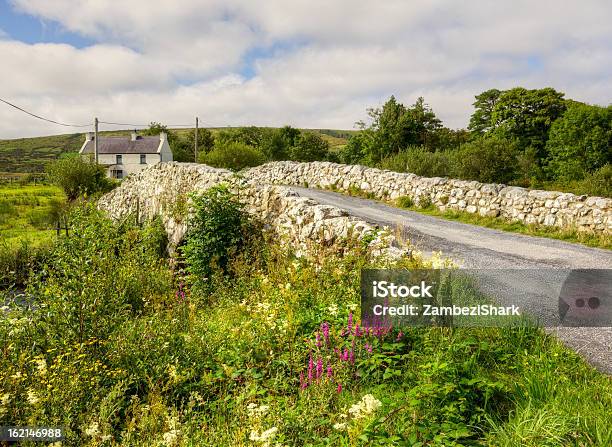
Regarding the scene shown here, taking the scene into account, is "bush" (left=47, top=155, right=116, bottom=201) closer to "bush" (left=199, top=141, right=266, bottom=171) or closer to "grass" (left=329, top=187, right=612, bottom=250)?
"bush" (left=199, top=141, right=266, bottom=171)

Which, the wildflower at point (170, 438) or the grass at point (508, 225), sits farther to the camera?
the grass at point (508, 225)

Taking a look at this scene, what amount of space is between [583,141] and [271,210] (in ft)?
99.6

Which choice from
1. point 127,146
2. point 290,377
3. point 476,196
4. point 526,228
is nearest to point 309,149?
point 127,146

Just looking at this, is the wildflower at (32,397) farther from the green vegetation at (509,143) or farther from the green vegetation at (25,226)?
the green vegetation at (509,143)

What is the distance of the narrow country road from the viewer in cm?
479

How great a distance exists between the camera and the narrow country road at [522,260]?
189 inches

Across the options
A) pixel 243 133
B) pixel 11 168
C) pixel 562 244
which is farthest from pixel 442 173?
pixel 11 168

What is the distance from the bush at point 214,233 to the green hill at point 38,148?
98.2 metres

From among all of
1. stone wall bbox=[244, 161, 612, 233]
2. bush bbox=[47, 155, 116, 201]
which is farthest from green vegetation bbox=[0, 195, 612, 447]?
bush bbox=[47, 155, 116, 201]

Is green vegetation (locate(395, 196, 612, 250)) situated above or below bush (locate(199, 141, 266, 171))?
below

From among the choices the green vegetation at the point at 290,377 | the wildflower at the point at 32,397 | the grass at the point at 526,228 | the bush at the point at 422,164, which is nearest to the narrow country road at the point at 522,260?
the grass at the point at 526,228

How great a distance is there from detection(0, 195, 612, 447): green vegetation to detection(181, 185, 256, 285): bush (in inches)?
118

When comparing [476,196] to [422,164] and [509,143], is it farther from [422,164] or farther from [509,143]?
[509,143]

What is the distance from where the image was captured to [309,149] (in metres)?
51.8
